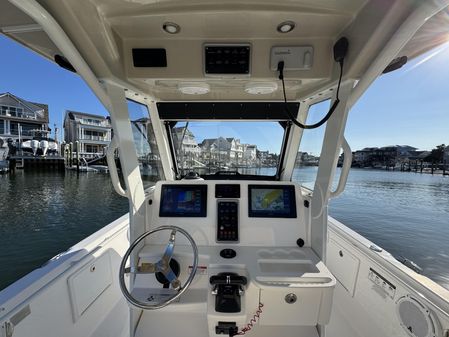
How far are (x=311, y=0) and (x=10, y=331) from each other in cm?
189

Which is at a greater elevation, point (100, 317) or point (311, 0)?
point (311, 0)

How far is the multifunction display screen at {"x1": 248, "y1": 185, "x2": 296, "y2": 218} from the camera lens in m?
1.91

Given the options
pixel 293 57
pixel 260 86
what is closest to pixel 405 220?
pixel 260 86

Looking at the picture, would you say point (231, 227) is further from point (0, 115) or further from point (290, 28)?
point (0, 115)

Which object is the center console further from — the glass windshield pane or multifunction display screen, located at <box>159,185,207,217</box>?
the glass windshield pane

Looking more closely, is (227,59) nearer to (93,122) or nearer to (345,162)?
(345,162)

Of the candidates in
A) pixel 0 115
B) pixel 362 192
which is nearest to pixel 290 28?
pixel 362 192

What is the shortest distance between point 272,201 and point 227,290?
31.9 inches

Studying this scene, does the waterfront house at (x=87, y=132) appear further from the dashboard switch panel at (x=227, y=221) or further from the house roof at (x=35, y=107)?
the dashboard switch panel at (x=227, y=221)

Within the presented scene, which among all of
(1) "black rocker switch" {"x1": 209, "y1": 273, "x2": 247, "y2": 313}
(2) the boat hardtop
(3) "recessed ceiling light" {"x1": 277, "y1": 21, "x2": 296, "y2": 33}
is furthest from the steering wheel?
(3) "recessed ceiling light" {"x1": 277, "y1": 21, "x2": 296, "y2": 33}

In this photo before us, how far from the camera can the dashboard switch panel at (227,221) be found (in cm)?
187

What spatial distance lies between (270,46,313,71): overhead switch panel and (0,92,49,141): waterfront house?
3275 cm

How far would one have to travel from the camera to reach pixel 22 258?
5.73 meters

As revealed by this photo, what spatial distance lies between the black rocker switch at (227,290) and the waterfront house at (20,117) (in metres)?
32.7
